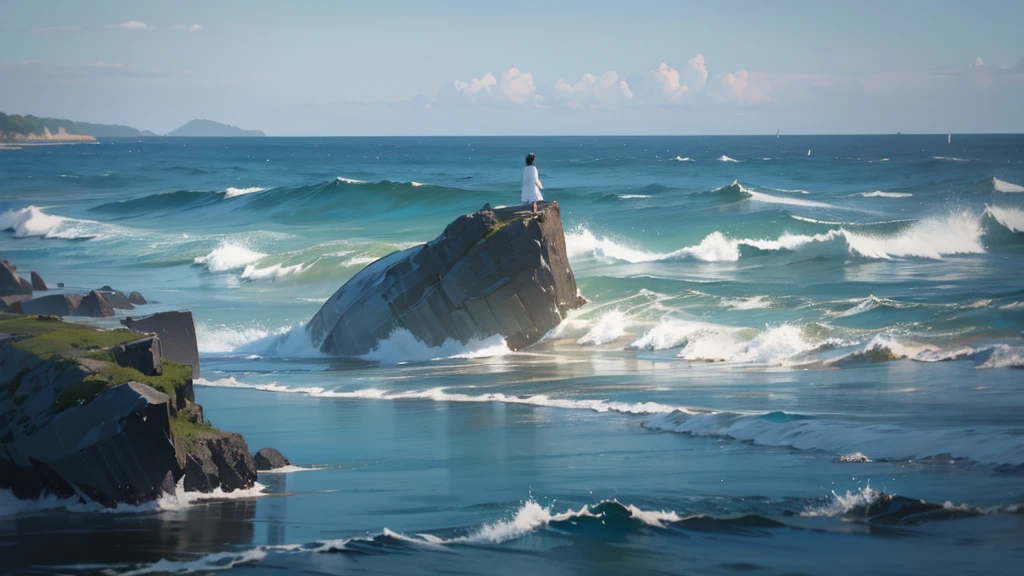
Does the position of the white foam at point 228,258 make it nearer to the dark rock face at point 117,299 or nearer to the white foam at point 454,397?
the dark rock face at point 117,299

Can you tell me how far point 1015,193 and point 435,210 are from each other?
85.1 ft

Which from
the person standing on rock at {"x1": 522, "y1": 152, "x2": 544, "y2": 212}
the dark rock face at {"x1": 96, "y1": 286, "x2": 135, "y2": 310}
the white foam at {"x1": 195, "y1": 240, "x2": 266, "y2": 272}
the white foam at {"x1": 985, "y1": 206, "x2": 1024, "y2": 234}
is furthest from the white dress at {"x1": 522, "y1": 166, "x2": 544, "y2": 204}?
the white foam at {"x1": 985, "y1": 206, "x2": 1024, "y2": 234}

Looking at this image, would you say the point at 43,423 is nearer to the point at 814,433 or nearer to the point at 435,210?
the point at 814,433

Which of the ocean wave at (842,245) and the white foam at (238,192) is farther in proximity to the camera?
the white foam at (238,192)

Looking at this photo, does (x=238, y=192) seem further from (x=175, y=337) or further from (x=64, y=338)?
(x=64, y=338)

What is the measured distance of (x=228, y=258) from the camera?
31.8 m

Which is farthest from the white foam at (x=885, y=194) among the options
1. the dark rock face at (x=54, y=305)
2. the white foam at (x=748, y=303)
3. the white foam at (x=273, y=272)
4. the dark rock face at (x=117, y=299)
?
the dark rock face at (x=54, y=305)

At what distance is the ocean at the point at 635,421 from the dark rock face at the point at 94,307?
2.25 meters

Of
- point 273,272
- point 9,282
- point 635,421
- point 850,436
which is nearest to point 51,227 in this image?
point 273,272

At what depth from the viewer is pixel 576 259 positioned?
96.8ft

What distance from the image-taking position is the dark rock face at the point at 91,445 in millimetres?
7469

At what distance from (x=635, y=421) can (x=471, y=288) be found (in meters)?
6.48

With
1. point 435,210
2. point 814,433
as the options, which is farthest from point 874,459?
point 435,210


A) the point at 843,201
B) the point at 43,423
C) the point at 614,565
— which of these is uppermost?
the point at 843,201
